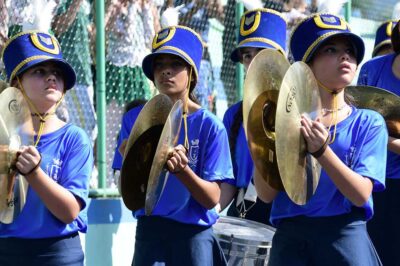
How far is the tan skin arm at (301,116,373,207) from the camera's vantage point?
418 centimetres

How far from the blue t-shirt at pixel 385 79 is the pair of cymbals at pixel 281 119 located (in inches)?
66.8

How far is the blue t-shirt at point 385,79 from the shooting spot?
612 centimetres

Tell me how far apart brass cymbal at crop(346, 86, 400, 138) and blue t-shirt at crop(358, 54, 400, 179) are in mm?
592

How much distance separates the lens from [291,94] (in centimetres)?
420

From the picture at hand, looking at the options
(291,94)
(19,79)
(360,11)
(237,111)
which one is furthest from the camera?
(360,11)

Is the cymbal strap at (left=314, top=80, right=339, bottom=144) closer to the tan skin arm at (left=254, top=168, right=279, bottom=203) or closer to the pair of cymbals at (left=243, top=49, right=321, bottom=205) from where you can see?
the pair of cymbals at (left=243, top=49, right=321, bottom=205)

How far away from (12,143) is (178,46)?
127 cm

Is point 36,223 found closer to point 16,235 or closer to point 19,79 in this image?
point 16,235

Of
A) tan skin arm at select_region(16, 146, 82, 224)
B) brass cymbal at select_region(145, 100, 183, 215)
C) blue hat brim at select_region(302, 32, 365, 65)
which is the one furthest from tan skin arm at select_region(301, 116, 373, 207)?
tan skin arm at select_region(16, 146, 82, 224)

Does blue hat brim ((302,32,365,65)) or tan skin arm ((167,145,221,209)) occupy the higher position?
blue hat brim ((302,32,365,65))

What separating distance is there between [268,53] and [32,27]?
1.23 m

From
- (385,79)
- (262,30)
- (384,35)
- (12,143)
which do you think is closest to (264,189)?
(12,143)

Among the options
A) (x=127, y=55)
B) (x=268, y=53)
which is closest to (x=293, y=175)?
(x=268, y=53)

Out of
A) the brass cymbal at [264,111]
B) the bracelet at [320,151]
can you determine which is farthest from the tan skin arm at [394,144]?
the bracelet at [320,151]
